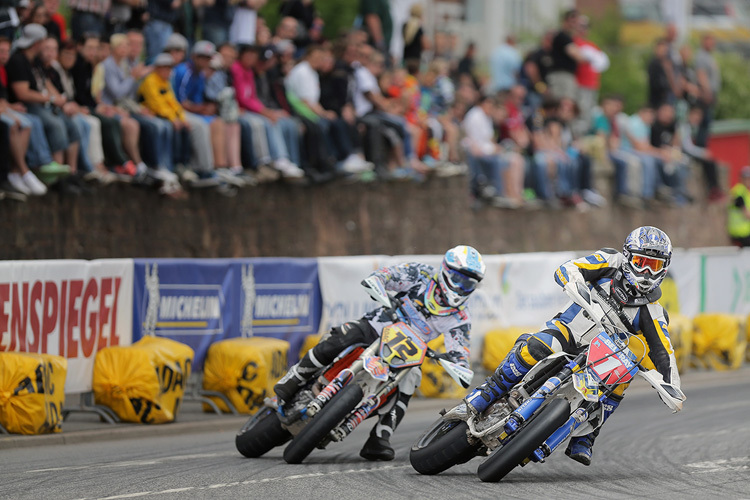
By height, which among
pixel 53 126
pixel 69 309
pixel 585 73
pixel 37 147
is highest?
pixel 585 73

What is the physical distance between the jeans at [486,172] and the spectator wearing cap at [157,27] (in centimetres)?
674

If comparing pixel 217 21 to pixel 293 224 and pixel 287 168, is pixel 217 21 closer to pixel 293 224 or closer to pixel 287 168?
pixel 287 168

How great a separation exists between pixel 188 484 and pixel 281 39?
36.8 ft

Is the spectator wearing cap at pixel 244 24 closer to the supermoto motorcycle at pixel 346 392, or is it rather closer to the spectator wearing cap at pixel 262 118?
the spectator wearing cap at pixel 262 118

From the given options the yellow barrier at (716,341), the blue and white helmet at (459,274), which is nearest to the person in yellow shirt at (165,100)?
the blue and white helmet at (459,274)

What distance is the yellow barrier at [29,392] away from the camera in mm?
11641

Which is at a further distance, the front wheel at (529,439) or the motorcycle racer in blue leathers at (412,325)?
the motorcycle racer in blue leathers at (412,325)

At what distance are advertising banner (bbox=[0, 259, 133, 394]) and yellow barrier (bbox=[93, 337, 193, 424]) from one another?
204 mm

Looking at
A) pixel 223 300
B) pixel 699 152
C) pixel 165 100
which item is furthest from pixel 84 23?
pixel 699 152

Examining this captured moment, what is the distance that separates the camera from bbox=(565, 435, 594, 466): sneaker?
10023mm

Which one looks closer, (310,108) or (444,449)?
(444,449)

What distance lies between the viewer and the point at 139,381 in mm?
12820

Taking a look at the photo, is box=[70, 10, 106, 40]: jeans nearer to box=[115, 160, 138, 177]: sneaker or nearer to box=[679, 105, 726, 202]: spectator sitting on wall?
box=[115, 160, 138, 177]: sneaker

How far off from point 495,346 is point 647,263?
8021 mm
